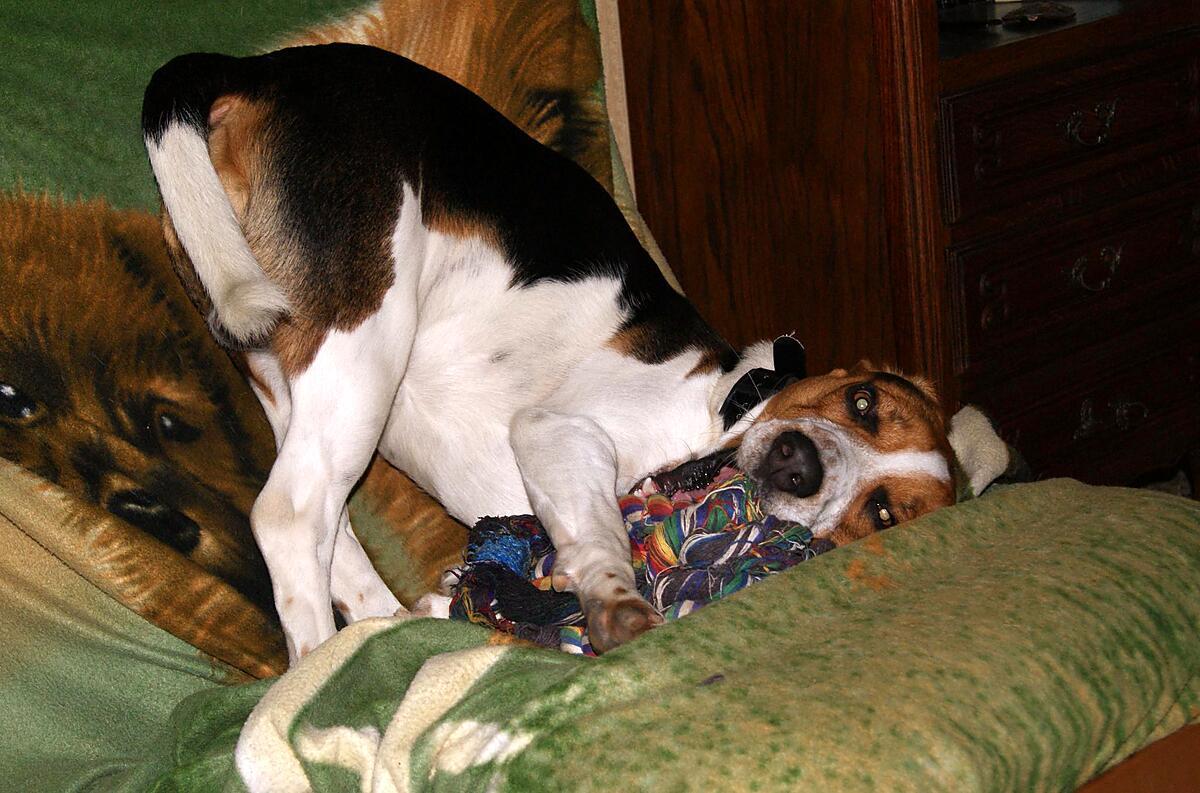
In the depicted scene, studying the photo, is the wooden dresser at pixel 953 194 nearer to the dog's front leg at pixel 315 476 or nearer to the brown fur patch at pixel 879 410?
the brown fur patch at pixel 879 410

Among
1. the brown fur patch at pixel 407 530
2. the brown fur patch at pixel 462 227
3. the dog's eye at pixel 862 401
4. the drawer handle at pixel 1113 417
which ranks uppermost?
the brown fur patch at pixel 462 227

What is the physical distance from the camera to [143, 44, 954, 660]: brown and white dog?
1.93m

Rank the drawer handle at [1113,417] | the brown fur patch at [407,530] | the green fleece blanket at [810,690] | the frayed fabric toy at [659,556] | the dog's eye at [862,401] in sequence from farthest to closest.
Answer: the drawer handle at [1113,417]
the brown fur patch at [407,530]
the dog's eye at [862,401]
the frayed fabric toy at [659,556]
the green fleece blanket at [810,690]

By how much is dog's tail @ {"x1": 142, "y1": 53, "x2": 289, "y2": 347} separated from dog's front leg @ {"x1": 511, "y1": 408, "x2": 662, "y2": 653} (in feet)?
1.82

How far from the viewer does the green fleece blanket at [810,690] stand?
1.16 meters

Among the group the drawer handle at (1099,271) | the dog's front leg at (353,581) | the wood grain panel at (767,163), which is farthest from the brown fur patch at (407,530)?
the drawer handle at (1099,271)

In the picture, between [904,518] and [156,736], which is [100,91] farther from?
[904,518]

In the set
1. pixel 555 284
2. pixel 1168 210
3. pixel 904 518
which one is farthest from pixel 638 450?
pixel 1168 210

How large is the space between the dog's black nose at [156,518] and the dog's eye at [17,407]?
180mm

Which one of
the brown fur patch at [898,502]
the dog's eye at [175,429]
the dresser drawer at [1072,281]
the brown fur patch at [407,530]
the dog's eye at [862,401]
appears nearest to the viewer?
the dog's eye at [175,429]

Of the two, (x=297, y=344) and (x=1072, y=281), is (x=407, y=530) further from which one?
(x=1072, y=281)

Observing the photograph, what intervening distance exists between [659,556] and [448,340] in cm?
63

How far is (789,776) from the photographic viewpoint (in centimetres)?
112

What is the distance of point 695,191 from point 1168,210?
1437 mm
